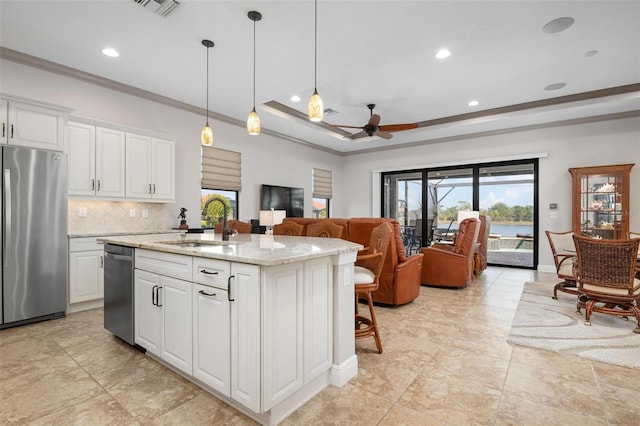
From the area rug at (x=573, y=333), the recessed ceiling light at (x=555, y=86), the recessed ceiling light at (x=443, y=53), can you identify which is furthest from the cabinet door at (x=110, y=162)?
the recessed ceiling light at (x=555, y=86)

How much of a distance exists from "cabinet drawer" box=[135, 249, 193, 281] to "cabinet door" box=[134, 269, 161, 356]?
0.06 m

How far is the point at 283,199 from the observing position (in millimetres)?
6941

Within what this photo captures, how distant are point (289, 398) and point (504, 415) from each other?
124 centimetres

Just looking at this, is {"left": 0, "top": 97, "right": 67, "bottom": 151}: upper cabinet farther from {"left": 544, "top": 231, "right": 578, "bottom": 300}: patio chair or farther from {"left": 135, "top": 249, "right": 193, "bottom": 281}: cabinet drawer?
{"left": 544, "top": 231, "right": 578, "bottom": 300}: patio chair

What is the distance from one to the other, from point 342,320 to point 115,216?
3.78 meters

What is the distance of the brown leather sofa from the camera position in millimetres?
3828

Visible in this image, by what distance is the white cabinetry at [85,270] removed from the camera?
12.1ft

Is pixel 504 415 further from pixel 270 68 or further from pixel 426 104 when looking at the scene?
pixel 426 104

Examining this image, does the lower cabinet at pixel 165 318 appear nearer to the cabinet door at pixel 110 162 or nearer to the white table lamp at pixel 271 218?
the cabinet door at pixel 110 162

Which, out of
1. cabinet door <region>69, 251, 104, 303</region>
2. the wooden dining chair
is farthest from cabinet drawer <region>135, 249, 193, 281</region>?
cabinet door <region>69, 251, 104, 303</region>

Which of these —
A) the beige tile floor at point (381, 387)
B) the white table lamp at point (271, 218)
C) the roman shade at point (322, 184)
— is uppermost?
the roman shade at point (322, 184)

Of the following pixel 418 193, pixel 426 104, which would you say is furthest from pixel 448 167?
pixel 426 104

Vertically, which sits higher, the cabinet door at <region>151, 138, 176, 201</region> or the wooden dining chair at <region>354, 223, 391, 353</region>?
the cabinet door at <region>151, 138, 176, 201</region>

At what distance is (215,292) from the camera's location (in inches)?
72.7
